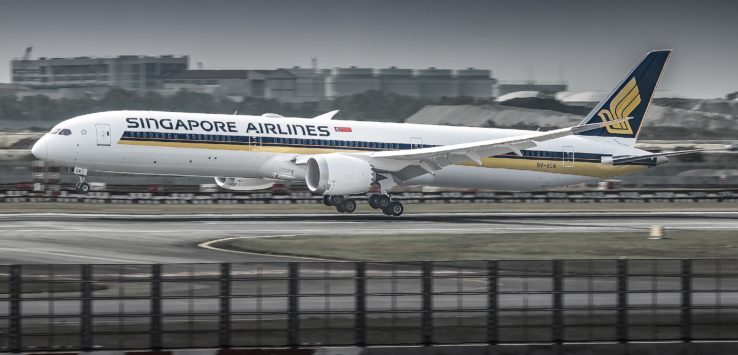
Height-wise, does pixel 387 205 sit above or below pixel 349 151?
below

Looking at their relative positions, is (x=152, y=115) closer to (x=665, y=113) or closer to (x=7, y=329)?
(x=7, y=329)

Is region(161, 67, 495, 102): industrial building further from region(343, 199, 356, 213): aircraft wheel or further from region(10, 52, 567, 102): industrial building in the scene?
region(343, 199, 356, 213): aircraft wheel

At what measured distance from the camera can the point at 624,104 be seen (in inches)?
2099

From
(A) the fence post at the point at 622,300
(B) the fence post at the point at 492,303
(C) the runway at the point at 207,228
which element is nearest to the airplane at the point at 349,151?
(C) the runway at the point at 207,228

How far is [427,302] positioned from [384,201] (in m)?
33.6

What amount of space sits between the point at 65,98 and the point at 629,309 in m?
91.2

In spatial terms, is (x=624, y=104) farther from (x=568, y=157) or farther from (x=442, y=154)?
(x=442, y=154)

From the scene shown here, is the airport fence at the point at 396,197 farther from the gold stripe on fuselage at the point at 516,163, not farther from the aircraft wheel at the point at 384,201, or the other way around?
the aircraft wheel at the point at 384,201

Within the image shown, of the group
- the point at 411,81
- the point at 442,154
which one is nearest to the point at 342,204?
the point at 442,154

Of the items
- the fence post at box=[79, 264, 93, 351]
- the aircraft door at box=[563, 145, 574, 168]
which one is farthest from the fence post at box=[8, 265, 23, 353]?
the aircraft door at box=[563, 145, 574, 168]

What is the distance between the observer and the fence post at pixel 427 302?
45.7 feet

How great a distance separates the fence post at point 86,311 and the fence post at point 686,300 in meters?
7.17

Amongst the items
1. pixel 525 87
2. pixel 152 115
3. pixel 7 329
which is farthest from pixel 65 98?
pixel 7 329

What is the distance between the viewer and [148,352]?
44.8 feet
